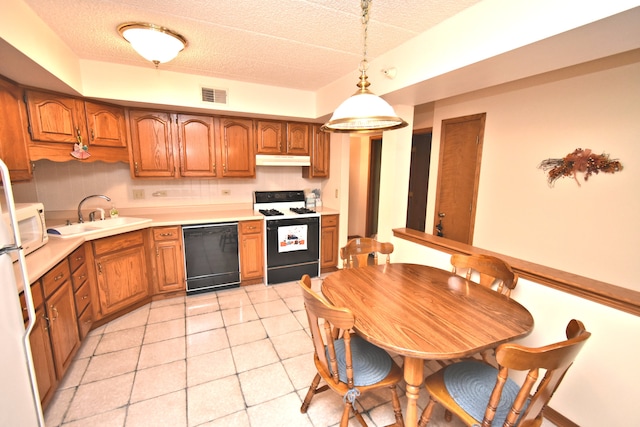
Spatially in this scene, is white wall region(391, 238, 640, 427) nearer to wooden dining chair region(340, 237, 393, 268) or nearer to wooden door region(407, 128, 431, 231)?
wooden dining chair region(340, 237, 393, 268)

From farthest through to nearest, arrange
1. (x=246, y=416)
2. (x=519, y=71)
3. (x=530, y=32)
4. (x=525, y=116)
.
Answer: (x=525, y=116)
(x=519, y=71)
(x=246, y=416)
(x=530, y=32)

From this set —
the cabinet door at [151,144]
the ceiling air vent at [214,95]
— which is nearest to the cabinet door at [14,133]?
the cabinet door at [151,144]

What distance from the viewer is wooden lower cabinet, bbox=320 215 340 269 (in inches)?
147

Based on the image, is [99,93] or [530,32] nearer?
[530,32]

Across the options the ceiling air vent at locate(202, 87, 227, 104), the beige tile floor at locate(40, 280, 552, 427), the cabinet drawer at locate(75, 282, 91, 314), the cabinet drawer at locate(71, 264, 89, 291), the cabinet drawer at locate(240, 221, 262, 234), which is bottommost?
the beige tile floor at locate(40, 280, 552, 427)

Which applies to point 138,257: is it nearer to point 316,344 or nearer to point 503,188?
point 316,344

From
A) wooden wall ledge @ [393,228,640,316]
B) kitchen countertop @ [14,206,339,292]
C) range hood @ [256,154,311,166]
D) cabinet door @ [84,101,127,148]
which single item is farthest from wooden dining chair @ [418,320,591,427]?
cabinet door @ [84,101,127,148]

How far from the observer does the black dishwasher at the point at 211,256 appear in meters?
3.09

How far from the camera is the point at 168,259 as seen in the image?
3027 millimetres

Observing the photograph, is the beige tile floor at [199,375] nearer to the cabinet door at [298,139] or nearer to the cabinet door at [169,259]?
the cabinet door at [169,259]

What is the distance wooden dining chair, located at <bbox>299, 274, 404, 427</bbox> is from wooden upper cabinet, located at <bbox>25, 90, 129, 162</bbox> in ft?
8.13

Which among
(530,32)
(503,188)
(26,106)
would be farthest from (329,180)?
(26,106)

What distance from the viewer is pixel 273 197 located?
12.8ft

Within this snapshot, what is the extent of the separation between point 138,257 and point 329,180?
250 cm
